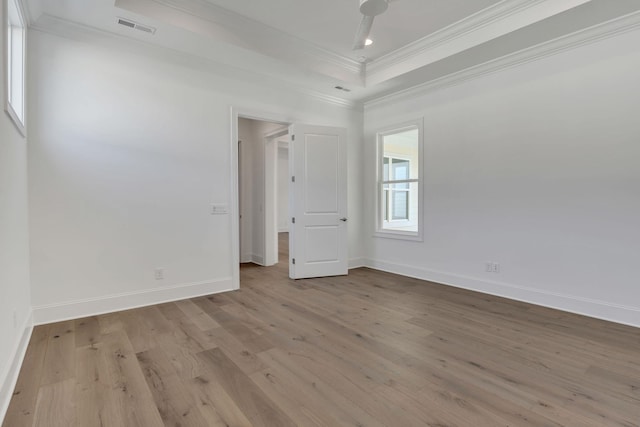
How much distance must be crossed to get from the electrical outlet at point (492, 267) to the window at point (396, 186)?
1426mm

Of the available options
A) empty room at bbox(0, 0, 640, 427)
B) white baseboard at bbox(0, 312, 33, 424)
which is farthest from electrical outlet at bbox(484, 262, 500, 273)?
white baseboard at bbox(0, 312, 33, 424)

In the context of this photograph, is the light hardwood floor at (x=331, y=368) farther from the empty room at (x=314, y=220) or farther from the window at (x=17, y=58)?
the window at (x=17, y=58)

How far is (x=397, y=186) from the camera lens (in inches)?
→ 218

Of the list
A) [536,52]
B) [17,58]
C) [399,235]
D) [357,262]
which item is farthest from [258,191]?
[536,52]

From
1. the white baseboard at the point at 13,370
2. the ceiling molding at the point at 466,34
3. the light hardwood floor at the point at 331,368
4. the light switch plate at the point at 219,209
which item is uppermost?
the ceiling molding at the point at 466,34

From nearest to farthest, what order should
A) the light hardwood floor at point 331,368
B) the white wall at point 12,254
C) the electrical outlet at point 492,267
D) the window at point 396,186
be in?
the light hardwood floor at point 331,368
the white wall at point 12,254
the electrical outlet at point 492,267
the window at point 396,186

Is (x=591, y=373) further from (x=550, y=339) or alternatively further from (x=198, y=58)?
(x=198, y=58)

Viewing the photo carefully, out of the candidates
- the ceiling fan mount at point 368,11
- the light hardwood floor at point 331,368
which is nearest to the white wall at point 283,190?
the light hardwood floor at point 331,368

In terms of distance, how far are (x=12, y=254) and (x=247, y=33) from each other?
295 cm

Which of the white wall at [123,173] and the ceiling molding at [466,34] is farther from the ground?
the ceiling molding at [466,34]

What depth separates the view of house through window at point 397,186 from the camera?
5.43m

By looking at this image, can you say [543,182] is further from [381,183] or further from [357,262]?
[357,262]

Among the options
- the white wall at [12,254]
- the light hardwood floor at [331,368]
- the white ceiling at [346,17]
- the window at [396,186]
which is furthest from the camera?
the window at [396,186]

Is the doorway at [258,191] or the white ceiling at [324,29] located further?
the doorway at [258,191]
